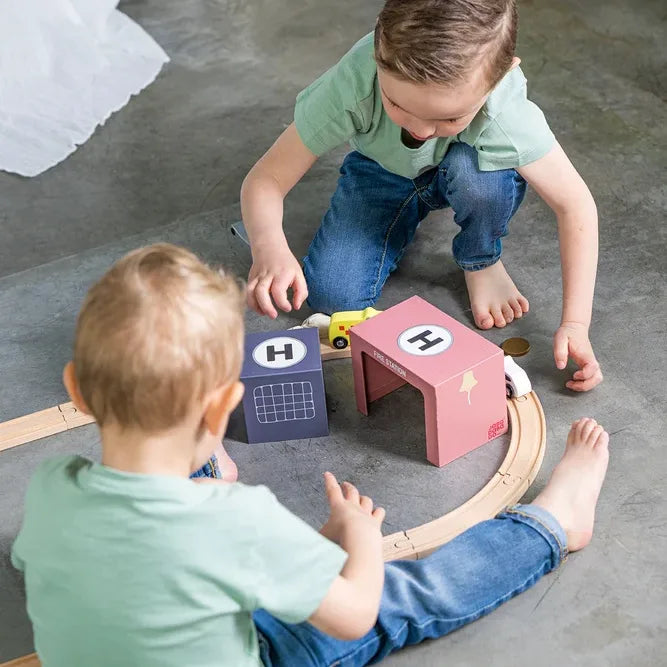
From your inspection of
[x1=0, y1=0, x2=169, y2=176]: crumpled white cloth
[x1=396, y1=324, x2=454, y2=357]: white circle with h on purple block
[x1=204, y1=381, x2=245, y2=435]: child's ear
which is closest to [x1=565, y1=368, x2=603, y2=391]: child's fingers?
[x1=396, y1=324, x2=454, y2=357]: white circle with h on purple block

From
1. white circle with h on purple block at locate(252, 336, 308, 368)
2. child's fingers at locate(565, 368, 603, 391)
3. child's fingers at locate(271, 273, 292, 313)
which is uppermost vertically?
child's fingers at locate(271, 273, 292, 313)

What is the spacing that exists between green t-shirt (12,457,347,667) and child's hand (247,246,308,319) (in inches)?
19.6

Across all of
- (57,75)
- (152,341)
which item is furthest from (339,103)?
(57,75)

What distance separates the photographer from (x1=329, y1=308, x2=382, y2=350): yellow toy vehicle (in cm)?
153

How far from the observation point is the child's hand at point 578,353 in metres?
1.45

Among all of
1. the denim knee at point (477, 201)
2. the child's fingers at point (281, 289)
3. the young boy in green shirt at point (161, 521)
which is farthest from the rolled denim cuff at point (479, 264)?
the young boy in green shirt at point (161, 521)

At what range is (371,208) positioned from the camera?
1688 mm

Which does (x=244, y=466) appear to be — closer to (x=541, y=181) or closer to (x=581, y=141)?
(x=541, y=181)

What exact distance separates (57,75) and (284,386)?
4.32 feet

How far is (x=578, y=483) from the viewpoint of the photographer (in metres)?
1.26

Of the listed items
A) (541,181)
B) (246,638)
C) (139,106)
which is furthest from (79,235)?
(246,638)

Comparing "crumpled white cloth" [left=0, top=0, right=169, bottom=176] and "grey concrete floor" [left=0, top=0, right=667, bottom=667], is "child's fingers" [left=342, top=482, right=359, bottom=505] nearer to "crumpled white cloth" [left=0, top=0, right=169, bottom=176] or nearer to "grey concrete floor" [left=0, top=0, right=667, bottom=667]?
"grey concrete floor" [left=0, top=0, right=667, bottom=667]

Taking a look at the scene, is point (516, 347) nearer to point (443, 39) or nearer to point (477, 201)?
point (477, 201)

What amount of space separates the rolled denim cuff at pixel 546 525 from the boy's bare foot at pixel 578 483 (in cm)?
2
